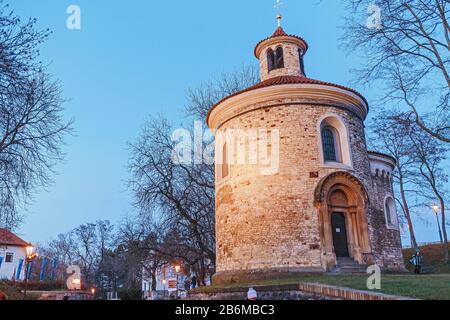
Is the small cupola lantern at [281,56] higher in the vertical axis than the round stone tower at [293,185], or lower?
higher

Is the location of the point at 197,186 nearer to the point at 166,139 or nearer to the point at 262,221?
the point at 166,139

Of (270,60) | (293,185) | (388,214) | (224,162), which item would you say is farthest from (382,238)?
(270,60)

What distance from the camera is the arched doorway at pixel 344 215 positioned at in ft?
47.6

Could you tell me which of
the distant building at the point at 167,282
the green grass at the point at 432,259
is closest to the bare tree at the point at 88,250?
the distant building at the point at 167,282

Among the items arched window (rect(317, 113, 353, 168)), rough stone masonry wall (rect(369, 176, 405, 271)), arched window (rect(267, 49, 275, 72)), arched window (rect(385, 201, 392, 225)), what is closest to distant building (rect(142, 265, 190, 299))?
arched window (rect(317, 113, 353, 168))

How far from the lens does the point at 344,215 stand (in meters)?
15.5

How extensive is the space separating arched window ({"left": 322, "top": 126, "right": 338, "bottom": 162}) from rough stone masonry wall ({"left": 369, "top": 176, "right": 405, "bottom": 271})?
2.53 metres

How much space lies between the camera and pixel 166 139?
23.8 meters

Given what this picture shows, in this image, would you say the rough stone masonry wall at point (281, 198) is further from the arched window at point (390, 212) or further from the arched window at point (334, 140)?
the arched window at point (390, 212)

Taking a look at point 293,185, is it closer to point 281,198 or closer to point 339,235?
point 281,198

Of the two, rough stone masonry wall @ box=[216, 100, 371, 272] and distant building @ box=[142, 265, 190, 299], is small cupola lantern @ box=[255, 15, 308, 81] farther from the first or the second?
distant building @ box=[142, 265, 190, 299]

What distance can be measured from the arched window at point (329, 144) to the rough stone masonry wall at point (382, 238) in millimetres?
2526

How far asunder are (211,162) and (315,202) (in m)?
10.7
